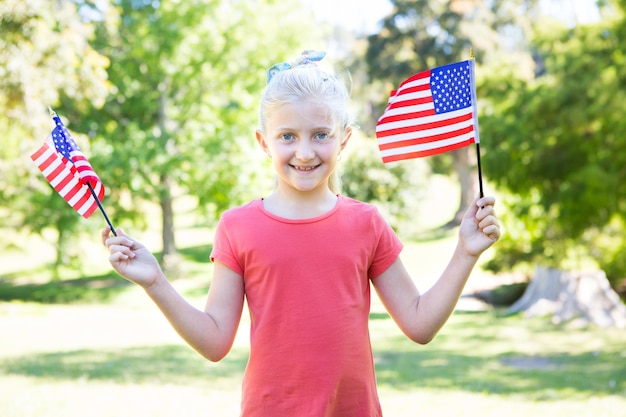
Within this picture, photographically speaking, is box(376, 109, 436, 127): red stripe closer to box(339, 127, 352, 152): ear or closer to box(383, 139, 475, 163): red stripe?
box(383, 139, 475, 163): red stripe

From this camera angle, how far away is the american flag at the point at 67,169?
2650 mm

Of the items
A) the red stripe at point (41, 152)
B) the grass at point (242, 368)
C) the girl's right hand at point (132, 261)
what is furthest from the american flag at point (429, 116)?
the grass at point (242, 368)

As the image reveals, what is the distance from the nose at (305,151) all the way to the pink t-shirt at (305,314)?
18cm

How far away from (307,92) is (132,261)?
71 centimetres

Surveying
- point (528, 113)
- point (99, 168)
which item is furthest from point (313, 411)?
point (99, 168)

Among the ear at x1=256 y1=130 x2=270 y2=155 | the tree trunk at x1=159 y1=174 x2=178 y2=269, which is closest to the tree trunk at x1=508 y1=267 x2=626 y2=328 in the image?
the tree trunk at x1=159 y1=174 x2=178 y2=269

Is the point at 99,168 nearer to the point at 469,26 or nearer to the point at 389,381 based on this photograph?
the point at 389,381

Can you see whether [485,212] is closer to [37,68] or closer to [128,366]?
[128,366]

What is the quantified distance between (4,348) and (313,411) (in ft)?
34.4

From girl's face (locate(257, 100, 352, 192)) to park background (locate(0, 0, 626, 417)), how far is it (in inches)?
189

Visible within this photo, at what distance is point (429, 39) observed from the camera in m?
36.2

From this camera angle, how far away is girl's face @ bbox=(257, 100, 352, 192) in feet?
7.84

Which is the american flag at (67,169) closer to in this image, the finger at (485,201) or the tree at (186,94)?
the finger at (485,201)

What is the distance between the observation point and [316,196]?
2473mm
